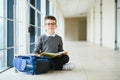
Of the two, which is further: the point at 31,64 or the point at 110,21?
the point at 110,21

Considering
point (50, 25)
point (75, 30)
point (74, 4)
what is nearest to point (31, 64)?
point (50, 25)

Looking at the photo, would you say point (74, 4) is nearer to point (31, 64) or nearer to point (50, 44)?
point (50, 44)

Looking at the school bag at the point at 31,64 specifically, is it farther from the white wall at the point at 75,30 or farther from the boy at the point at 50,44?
the white wall at the point at 75,30

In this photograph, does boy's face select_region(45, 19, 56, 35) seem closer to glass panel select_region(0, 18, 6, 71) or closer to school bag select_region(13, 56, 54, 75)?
school bag select_region(13, 56, 54, 75)

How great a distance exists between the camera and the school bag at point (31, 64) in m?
3.25

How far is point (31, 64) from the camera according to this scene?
326cm

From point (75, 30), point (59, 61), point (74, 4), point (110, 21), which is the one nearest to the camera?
point (59, 61)

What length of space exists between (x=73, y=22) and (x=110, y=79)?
23129mm

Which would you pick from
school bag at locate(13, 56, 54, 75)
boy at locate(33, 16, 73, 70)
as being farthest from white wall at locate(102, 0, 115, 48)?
school bag at locate(13, 56, 54, 75)

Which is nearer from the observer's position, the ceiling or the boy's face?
→ the boy's face

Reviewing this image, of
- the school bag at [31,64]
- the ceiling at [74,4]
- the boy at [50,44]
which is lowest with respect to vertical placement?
the school bag at [31,64]

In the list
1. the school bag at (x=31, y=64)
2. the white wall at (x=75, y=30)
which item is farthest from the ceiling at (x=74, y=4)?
the school bag at (x=31, y=64)

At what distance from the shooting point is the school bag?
325 centimetres

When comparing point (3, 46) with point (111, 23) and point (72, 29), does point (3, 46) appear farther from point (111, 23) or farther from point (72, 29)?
point (72, 29)
